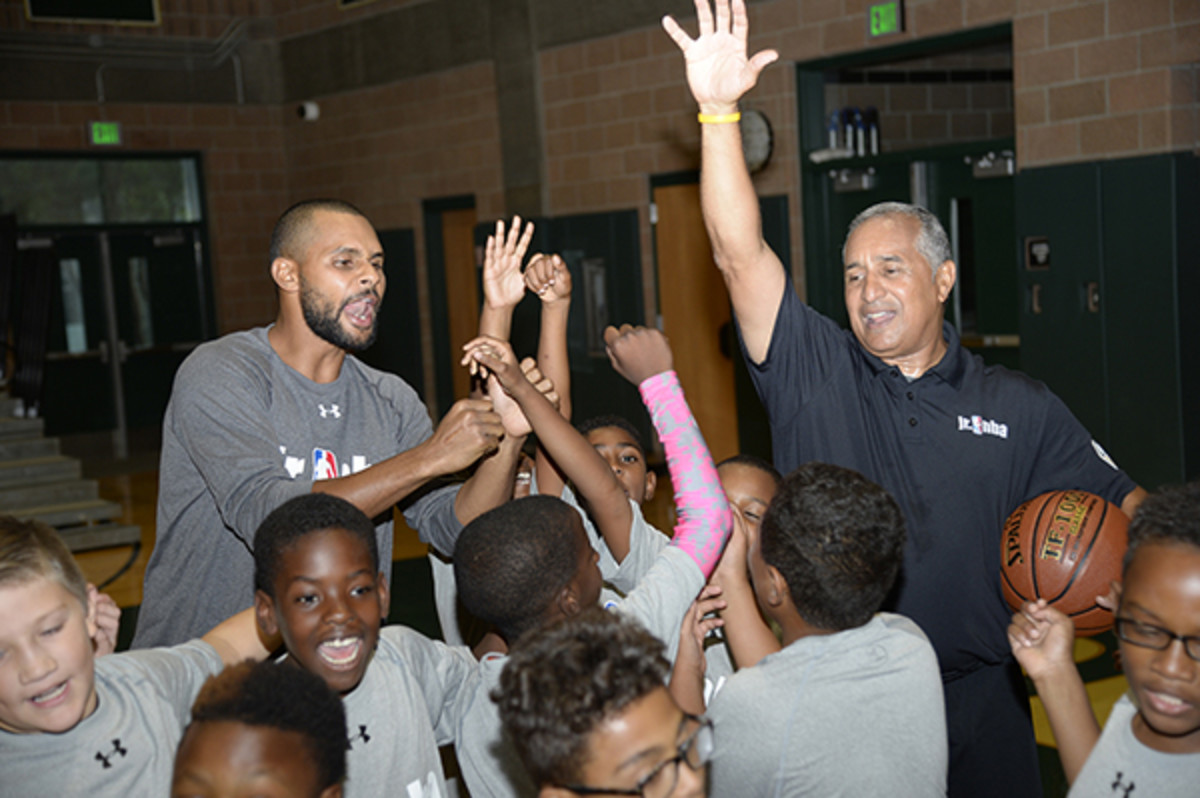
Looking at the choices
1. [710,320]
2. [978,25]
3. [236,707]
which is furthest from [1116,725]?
[710,320]

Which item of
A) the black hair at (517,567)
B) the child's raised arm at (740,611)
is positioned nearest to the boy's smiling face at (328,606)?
the black hair at (517,567)

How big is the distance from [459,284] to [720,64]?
8907mm

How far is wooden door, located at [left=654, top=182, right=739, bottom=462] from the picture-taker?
8.78m

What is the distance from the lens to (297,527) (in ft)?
6.90

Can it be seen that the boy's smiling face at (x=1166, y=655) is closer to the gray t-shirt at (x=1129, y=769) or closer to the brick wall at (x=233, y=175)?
the gray t-shirt at (x=1129, y=769)

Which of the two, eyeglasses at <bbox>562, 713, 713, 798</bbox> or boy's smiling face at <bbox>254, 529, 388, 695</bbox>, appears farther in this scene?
boy's smiling face at <bbox>254, 529, 388, 695</bbox>

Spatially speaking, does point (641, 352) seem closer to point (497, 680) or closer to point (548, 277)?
point (548, 277)

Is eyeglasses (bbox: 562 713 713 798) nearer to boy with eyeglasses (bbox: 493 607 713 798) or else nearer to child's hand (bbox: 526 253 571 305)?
boy with eyeglasses (bbox: 493 607 713 798)

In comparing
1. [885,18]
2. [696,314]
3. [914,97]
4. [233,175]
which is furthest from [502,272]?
[233,175]

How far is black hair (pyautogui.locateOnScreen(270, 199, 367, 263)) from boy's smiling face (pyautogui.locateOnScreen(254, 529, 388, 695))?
969 mm

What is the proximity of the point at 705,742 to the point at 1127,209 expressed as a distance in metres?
5.72

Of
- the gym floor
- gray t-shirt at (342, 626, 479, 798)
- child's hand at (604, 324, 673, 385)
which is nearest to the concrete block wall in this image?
the gym floor

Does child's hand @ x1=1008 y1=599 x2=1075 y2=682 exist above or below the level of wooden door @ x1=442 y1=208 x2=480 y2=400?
below

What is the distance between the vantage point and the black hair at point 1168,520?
5.63ft
